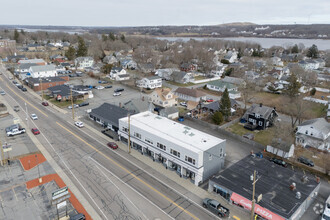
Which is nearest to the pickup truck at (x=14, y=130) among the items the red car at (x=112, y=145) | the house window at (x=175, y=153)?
the red car at (x=112, y=145)

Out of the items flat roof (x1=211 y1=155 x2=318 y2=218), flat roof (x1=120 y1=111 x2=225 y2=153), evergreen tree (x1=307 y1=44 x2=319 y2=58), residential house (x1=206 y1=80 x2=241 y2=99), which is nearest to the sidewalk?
flat roof (x1=211 y1=155 x2=318 y2=218)

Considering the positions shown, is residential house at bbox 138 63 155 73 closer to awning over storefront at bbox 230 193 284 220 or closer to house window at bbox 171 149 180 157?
house window at bbox 171 149 180 157

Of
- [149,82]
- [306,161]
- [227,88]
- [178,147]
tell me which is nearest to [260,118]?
[306,161]

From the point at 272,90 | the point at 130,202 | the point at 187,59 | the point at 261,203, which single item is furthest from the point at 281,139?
the point at 187,59

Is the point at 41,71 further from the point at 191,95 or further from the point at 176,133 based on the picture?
the point at 176,133

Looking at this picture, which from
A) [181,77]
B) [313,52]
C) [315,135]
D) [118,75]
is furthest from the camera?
[313,52]

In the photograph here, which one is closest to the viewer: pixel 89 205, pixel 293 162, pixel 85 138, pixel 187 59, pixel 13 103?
pixel 89 205

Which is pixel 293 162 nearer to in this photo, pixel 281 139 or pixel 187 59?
pixel 281 139
